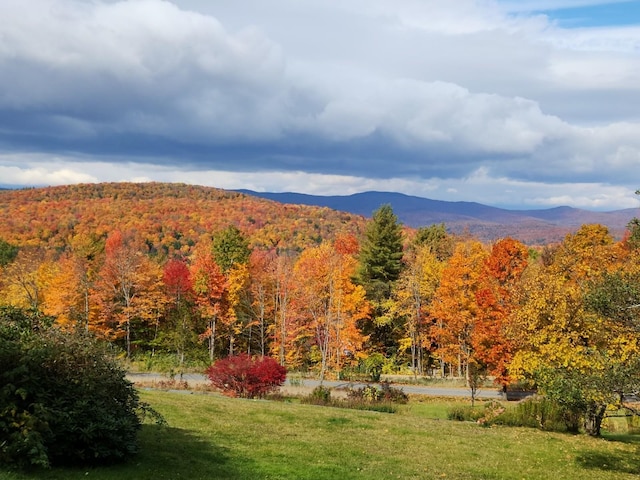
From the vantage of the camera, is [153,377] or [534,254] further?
[534,254]

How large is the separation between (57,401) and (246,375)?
17.5 m

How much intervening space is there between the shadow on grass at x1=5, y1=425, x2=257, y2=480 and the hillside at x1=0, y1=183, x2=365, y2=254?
67183 millimetres

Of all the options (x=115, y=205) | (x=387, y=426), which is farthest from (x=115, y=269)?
(x=115, y=205)

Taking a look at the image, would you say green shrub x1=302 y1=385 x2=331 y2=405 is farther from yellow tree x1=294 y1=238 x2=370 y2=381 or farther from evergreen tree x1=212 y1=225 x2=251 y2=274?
evergreen tree x1=212 y1=225 x2=251 y2=274

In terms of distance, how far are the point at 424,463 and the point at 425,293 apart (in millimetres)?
33510

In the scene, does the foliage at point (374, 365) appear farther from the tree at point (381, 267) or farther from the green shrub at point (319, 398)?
the green shrub at point (319, 398)

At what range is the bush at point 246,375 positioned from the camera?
2661 cm

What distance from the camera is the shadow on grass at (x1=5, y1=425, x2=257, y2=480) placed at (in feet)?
30.7

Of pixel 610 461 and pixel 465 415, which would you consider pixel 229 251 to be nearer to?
pixel 465 415

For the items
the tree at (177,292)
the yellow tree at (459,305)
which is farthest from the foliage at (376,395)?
the tree at (177,292)

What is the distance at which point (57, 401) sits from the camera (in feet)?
31.7

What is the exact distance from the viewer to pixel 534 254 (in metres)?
77.4

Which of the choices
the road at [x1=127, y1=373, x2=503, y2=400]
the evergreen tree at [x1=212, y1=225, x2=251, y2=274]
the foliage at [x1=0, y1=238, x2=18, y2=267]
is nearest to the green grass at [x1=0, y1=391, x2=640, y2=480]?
the road at [x1=127, y1=373, x2=503, y2=400]

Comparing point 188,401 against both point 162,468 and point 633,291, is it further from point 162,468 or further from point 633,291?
point 633,291
